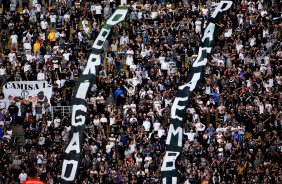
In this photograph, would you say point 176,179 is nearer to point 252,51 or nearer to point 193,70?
point 193,70

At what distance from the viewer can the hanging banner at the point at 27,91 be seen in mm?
38781

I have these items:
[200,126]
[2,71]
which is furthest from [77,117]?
[2,71]

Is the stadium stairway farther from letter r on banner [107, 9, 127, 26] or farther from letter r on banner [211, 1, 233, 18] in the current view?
letter r on banner [211, 1, 233, 18]

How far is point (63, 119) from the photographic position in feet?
125

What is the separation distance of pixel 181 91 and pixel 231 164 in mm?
4224

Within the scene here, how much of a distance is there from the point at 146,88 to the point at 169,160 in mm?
5459

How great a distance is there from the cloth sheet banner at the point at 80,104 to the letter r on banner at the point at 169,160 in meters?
3.57

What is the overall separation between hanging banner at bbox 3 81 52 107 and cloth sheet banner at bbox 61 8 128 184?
1617 mm

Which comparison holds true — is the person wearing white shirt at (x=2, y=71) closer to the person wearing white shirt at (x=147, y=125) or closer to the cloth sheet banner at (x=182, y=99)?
the person wearing white shirt at (x=147, y=125)

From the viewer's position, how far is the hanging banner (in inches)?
1527

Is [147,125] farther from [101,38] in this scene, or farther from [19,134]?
[19,134]

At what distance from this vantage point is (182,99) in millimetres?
38000

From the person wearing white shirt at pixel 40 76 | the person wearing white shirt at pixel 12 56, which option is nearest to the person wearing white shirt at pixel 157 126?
the person wearing white shirt at pixel 40 76

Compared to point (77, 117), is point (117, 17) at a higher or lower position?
higher
